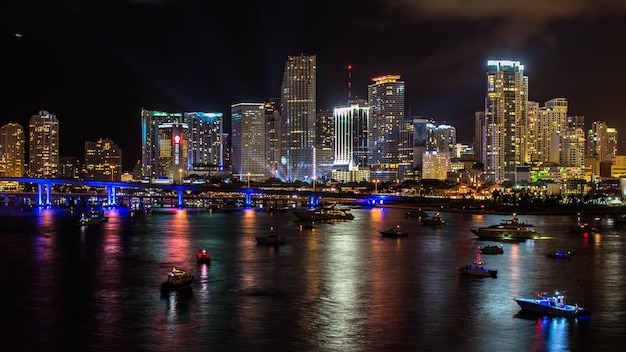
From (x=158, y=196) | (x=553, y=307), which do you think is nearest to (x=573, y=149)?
(x=158, y=196)

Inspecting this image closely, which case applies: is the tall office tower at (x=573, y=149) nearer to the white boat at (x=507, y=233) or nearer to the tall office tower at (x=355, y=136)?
the tall office tower at (x=355, y=136)

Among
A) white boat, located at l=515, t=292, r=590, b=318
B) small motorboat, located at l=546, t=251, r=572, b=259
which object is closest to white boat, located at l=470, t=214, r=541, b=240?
small motorboat, located at l=546, t=251, r=572, b=259

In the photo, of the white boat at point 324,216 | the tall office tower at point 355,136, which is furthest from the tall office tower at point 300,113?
the white boat at point 324,216

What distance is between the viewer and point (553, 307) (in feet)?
72.7

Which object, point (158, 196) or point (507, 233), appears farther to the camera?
point (158, 196)

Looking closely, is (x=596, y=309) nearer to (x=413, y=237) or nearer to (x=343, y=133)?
(x=413, y=237)

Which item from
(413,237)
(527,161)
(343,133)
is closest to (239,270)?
(413,237)

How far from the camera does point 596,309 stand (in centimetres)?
2348

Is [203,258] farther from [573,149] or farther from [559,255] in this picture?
[573,149]

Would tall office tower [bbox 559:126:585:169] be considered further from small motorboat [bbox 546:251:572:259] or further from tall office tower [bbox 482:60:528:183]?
small motorboat [bbox 546:251:572:259]

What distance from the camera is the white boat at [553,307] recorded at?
72.2 ft

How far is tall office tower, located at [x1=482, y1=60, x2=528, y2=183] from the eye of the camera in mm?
154500

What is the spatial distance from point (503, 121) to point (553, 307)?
452ft

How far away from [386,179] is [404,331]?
541ft
